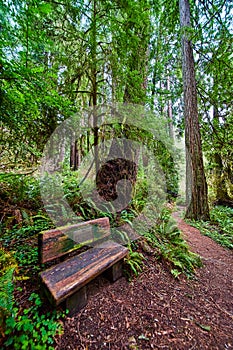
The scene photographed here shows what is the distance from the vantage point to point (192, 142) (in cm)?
545

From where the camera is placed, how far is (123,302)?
1.79m

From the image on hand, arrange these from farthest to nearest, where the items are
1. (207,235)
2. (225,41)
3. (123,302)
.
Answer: (225,41), (207,235), (123,302)

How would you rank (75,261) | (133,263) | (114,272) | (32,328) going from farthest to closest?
(133,263) → (114,272) → (75,261) → (32,328)

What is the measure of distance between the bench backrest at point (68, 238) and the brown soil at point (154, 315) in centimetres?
55

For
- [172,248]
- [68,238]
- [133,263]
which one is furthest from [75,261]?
[172,248]

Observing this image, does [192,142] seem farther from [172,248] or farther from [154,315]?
[154,315]

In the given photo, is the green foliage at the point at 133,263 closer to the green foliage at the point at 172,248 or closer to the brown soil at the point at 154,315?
the brown soil at the point at 154,315

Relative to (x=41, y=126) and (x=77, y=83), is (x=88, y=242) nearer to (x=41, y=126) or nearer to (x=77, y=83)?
(x=41, y=126)

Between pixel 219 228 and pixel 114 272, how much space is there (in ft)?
14.9

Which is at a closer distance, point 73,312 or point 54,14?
point 73,312

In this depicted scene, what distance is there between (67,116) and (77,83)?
1.02 metres

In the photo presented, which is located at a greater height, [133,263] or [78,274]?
[78,274]

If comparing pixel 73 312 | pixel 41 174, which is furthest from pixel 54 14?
pixel 73 312

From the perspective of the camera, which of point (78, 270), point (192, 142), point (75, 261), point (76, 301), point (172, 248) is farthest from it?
point (192, 142)
